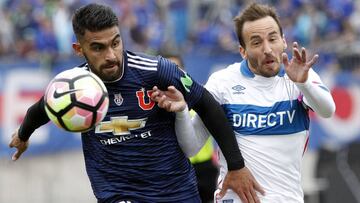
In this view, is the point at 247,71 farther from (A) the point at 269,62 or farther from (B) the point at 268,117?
(B) the point at 268,117

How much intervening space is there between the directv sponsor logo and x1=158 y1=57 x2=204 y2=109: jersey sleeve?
40 centimetres

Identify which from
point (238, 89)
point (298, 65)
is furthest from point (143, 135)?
point (298, 65)

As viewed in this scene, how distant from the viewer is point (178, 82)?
6465mm

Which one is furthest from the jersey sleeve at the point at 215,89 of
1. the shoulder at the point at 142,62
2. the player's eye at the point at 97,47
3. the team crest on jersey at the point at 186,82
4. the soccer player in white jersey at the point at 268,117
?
the player's eye at the point at 97,47

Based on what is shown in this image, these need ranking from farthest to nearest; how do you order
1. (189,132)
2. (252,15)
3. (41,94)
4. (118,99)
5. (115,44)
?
(41,94) → (252,15) → (189,132) → (118,99) → (115,44)

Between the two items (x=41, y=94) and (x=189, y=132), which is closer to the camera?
(x=189, y=132)

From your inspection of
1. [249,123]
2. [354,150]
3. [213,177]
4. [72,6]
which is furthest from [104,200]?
[72,6]

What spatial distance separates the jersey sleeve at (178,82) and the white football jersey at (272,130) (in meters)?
0.34

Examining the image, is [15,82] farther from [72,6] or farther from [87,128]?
[87,128]

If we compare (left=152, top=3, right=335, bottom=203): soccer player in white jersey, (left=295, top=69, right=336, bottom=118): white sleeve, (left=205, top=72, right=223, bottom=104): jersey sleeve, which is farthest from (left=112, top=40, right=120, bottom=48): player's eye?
(left=295, top=69, right=336, bottom=118): white sleeve

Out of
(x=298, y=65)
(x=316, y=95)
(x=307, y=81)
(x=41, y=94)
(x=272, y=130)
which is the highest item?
(x=298, y=65)

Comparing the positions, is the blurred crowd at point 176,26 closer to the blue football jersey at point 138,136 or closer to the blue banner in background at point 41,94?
the blue banner in background at point 41,94

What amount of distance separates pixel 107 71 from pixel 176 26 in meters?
12.5

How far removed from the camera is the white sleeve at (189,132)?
651cm
